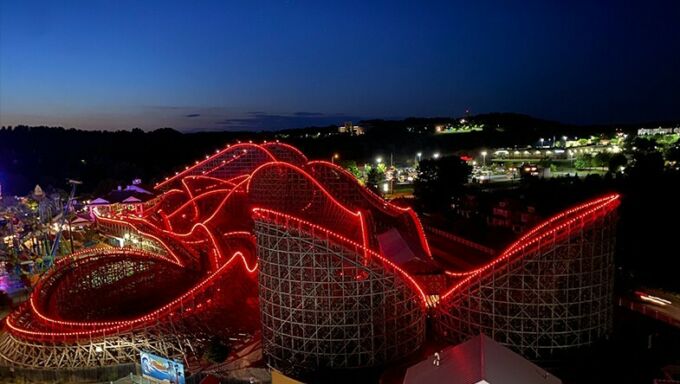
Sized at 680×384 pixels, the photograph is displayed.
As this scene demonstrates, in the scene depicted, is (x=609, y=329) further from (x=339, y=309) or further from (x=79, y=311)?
(x=79, y=311)

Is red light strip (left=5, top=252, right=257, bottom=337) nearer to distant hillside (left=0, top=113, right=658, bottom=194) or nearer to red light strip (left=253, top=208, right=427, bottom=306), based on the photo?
red light strip (left=253, top=208, right=427, bottom=306)

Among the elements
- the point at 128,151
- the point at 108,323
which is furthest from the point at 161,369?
the point at 128,151

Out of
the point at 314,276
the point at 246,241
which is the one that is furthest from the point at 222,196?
the point at 314,276

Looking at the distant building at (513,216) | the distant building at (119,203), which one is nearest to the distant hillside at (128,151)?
the distant building at (119,203)

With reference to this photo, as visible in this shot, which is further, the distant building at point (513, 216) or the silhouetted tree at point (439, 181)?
the silhouetted tree at point (439, 181)

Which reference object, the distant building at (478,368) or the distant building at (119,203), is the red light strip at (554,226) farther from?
the distant building at (119,203)

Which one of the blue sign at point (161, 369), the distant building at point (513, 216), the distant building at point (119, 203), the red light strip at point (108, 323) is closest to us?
the blue sign at point (161, 369)

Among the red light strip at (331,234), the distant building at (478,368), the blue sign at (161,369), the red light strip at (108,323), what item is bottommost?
the blue sign at (161,369)
